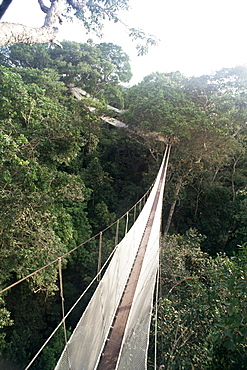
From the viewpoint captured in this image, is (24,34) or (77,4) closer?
(24,34)

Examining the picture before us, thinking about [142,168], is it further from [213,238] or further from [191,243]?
[191,243]

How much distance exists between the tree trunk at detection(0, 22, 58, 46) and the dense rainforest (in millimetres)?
1090

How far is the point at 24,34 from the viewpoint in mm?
1744

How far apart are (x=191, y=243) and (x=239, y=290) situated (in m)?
3.12

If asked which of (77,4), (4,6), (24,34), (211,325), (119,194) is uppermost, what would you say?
(77,4)

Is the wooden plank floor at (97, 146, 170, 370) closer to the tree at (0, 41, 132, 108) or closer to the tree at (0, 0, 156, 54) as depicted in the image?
the tree at (0, 0, 156, 54)

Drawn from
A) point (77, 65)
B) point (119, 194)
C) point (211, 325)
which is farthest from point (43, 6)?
point (77, 65)

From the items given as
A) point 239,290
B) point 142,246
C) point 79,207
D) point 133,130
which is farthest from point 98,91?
point 239,290

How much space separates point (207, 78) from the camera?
7738 mm

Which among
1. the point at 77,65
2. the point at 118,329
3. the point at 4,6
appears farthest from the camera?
the point at 77,65

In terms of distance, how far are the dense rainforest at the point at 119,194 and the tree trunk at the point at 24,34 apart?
1090 mm

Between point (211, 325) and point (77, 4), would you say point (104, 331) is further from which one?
point (77, 4)

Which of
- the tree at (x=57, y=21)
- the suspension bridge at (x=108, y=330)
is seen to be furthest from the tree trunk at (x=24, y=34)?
the suspension bridge at (x=108, y=330)

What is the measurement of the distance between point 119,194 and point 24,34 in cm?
660
